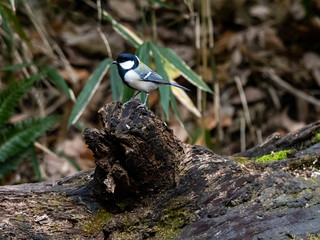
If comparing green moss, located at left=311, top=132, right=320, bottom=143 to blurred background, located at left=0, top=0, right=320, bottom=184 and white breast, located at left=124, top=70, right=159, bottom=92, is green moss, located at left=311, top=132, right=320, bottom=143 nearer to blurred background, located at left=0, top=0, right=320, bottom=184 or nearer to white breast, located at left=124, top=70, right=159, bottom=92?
white breast, located at left=124, top=70, right=159, bottom=92

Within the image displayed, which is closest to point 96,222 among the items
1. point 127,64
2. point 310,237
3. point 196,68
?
point 310,237

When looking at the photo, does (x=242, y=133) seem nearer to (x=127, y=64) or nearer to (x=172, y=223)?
(x=127, y=64)

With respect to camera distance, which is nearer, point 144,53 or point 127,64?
point 127,64

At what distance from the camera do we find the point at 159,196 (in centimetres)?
178

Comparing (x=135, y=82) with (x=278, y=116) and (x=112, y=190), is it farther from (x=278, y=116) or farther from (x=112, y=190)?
(x=278, y=116)

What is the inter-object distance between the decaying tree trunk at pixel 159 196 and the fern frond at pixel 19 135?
1329mm

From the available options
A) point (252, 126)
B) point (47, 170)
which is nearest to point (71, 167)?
point (47, 170)

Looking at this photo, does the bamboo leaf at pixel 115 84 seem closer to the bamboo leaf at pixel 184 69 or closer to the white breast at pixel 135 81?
the bamboo leaf at pixel 184 69

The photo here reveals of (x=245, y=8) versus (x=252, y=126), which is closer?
(x=252, y=126)

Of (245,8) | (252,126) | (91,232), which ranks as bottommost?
(91,232)

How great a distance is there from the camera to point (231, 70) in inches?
193

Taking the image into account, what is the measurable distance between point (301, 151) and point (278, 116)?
2786 millimetres

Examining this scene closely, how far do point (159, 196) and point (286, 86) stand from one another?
3.33 metres

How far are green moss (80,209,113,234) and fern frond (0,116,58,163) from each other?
4.76 feet
